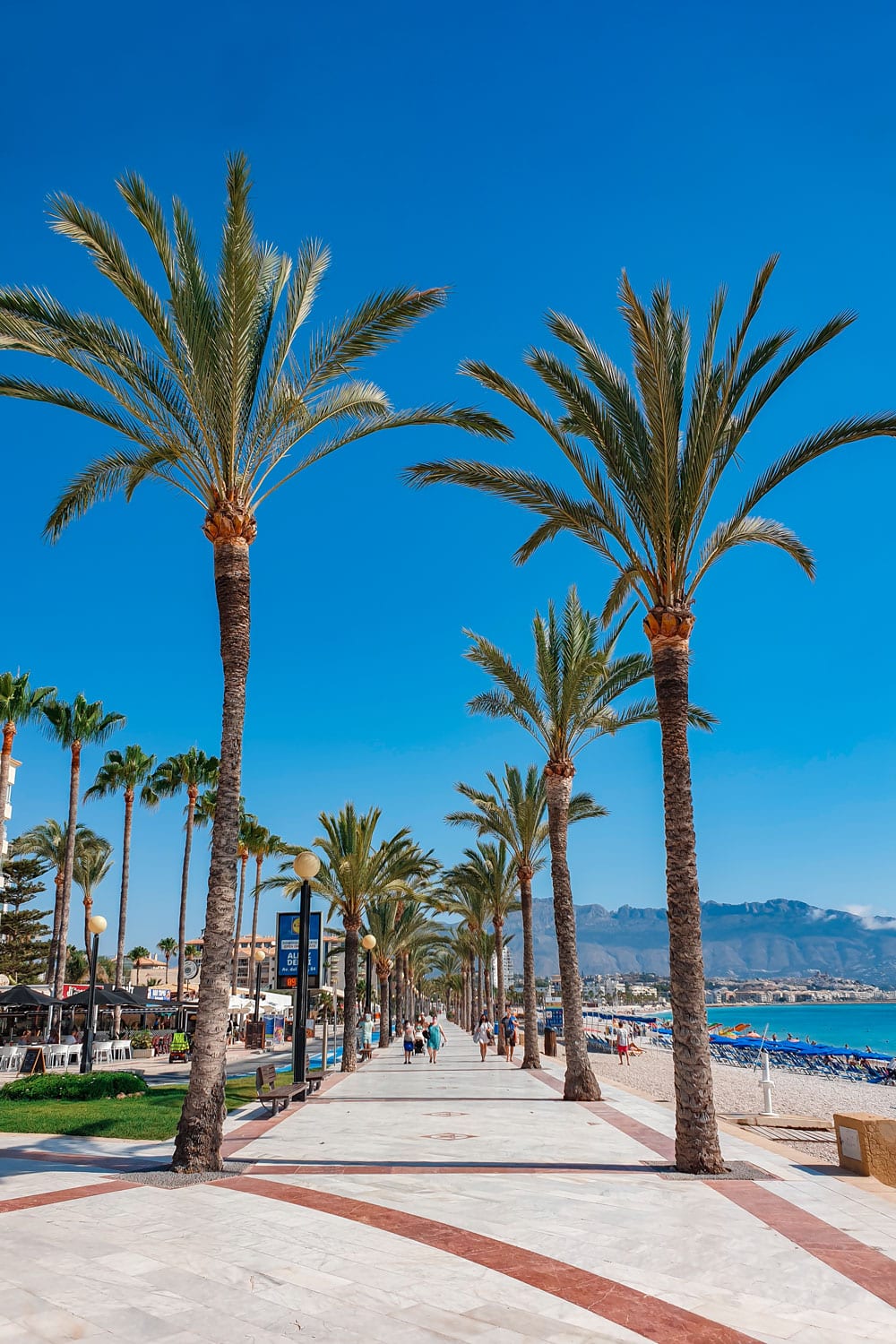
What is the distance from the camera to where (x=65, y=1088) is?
1714cm

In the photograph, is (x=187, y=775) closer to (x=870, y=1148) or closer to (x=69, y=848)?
(x=69, y=848)

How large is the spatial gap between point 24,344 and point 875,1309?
11.8 meters

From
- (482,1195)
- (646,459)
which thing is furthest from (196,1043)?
(646,459)

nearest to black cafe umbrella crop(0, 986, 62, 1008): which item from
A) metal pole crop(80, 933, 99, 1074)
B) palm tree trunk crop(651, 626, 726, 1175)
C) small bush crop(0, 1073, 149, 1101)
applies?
metal pole crop(80, 933, 99, 1074)

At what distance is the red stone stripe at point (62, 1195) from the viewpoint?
25.6 ft

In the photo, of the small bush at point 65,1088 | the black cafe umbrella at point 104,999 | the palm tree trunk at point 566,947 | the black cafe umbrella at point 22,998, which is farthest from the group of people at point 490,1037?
the black cafe umbrella at point 22,998

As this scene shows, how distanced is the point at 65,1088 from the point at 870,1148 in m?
14.3

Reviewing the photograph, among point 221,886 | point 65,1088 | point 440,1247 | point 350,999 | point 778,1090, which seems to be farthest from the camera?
point 778,1090

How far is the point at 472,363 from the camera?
1234 cm

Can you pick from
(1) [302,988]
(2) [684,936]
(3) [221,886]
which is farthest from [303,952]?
(2) [684,936]

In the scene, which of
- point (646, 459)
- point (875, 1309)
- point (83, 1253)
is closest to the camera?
point (875, 1309)

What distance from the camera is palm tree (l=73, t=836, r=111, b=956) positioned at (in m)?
61.7

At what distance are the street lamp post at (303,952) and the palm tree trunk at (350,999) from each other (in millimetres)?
7945

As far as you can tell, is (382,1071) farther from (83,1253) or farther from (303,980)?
(83,1253)
